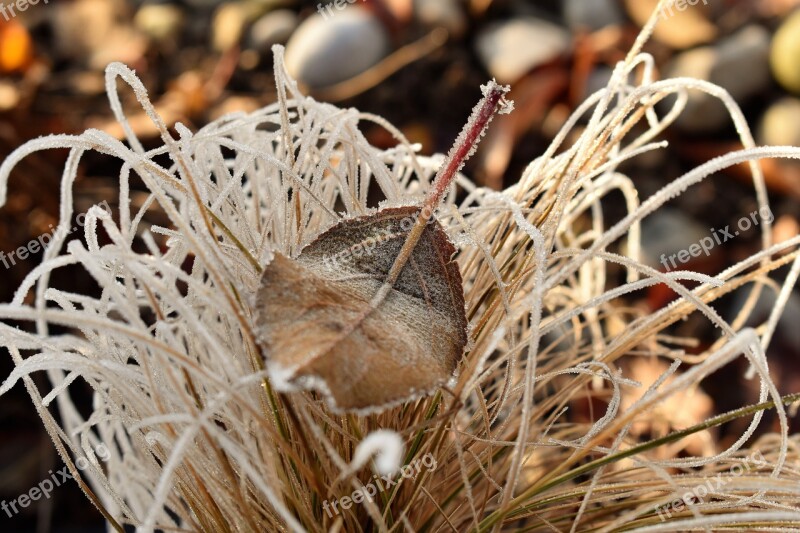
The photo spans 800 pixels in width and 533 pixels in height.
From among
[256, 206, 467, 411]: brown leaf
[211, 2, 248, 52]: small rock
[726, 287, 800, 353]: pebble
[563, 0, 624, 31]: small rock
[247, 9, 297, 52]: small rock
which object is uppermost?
[211, 2, 248, 52]: small rock

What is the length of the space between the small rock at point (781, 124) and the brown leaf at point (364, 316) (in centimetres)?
94

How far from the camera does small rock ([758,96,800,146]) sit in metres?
1.11

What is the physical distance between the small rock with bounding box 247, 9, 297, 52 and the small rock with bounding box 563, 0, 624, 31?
480 mm

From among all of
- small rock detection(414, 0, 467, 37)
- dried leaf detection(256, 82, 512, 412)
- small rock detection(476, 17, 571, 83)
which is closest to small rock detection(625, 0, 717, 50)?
small rock detection(476, 17, 571, 83)

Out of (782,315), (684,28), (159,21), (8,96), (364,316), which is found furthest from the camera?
(159,21)

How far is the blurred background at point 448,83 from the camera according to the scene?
1.04m

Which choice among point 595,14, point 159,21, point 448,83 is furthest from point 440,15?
point 159,21

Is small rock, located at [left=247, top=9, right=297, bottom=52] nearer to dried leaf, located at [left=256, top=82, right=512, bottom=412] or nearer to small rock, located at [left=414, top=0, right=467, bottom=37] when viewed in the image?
small rock, located at [left=414, top=0, right=467, bottom=37]

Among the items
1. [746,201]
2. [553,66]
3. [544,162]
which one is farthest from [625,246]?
[544,162]

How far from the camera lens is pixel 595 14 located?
124 centimetres

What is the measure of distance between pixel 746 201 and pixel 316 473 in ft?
3.21

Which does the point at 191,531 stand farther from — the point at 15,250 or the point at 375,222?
the point at 15,250
